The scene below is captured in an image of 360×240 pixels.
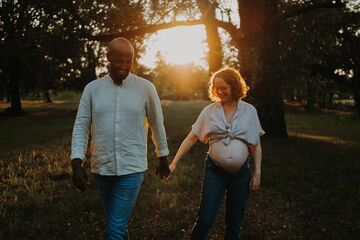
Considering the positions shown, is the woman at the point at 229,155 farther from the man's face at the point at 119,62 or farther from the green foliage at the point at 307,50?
the green foliage at the point at 307,50

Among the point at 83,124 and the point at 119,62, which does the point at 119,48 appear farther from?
the point at 83,124

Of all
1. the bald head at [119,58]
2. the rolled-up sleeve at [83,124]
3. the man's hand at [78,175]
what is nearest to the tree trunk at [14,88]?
the rolled-up sleeve at [83,124]

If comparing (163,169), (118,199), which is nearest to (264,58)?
(163,169)

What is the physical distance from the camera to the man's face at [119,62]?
14.1 ft

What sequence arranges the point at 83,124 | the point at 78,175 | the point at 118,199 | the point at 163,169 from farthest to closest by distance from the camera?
the point at 163,169 < the point at 83,124 < the point at 118,199 < the point at 78,175

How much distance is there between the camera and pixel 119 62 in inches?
170

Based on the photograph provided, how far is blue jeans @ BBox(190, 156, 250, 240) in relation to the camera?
470 centimetres

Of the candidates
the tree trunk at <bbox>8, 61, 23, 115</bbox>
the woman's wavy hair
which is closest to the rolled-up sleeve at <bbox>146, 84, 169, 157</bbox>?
the woman's wavy hair

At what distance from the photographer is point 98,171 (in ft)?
14.3

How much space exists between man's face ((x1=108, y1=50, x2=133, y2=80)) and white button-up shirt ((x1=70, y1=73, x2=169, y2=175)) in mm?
119

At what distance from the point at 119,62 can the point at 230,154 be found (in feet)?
5.06

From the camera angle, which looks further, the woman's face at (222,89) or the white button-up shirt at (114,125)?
the woman's face at (222,89)

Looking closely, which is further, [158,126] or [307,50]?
[307,50]

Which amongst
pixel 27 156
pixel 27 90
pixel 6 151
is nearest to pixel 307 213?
pixel 27 156
